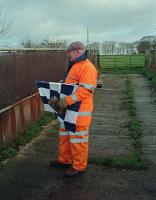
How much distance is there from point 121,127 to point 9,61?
297cm

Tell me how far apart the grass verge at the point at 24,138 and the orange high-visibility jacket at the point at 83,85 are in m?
1.58

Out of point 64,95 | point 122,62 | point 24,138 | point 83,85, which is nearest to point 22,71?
point 24,138

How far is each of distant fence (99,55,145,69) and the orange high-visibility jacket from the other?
31.4 m

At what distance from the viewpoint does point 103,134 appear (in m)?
8.65

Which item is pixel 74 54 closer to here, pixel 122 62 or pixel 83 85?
pixel 83 85

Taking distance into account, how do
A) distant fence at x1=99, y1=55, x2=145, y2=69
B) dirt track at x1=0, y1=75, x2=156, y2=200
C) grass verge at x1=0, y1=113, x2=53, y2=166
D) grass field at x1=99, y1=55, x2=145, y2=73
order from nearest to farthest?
dirt track at x1=0, y1=75, x2=156, y2=200
grass verge at x1=0, y1=113, x2=53, y2=166
grass field at x1=99, y1=55, x2=145, y2=73
distant fence at x1=99, y1=55, x2=145, y2=69

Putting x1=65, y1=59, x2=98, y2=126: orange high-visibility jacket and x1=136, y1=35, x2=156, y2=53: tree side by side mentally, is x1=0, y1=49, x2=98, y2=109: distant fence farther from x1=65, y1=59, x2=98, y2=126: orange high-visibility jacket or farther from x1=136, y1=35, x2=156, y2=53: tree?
x1=136, y1=35, x2=156, y2=53: tree

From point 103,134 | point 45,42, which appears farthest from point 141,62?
point 103,134

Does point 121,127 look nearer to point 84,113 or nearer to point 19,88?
point 19,88


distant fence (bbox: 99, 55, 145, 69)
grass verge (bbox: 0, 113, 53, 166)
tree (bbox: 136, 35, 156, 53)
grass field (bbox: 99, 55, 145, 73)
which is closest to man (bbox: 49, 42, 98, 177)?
grass verge (bbox: 0, 113, 53, 166)

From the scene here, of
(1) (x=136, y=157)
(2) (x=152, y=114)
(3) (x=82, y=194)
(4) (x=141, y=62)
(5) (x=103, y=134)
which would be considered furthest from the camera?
(4) (x=141, y=62)

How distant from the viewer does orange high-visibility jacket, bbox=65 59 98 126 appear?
5.77 metres

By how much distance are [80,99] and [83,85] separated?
0.21m

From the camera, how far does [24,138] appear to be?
7988mm
